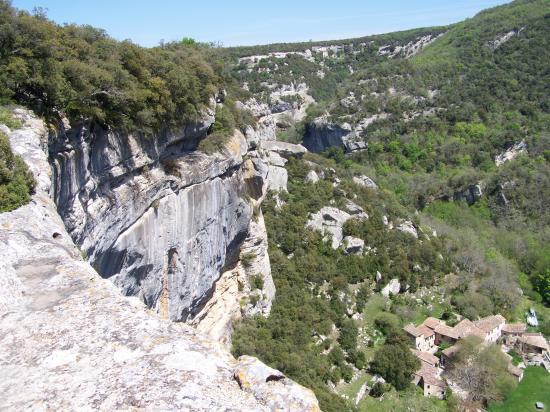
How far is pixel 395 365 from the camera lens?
98.2ft

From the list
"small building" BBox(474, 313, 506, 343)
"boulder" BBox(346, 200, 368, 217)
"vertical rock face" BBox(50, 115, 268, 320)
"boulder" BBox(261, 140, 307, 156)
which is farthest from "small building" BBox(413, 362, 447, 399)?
"boulder" BBox(261, 140, 307, 156)

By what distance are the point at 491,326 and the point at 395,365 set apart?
39.8 ft

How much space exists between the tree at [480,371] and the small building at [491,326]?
2.76m

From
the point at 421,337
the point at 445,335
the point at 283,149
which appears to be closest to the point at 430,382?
the point at 421,337

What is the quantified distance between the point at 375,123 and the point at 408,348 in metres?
55.4

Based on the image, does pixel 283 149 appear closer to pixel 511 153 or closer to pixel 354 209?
pixel 354 209

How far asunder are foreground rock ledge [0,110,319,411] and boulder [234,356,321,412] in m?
0.01

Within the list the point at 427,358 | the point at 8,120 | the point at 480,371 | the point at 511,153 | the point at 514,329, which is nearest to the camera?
the point at 8,120

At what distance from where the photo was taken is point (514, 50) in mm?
88562

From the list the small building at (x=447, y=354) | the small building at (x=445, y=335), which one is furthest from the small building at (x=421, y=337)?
the small building at (x=447, y=354)

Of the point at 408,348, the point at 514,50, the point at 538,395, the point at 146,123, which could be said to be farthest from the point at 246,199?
the point at 514,50

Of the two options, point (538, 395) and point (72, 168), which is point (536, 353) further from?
point (72, 168)

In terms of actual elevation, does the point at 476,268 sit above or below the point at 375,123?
below

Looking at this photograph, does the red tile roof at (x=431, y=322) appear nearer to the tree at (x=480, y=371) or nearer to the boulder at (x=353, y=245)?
the tree at (x=480, y=371)
